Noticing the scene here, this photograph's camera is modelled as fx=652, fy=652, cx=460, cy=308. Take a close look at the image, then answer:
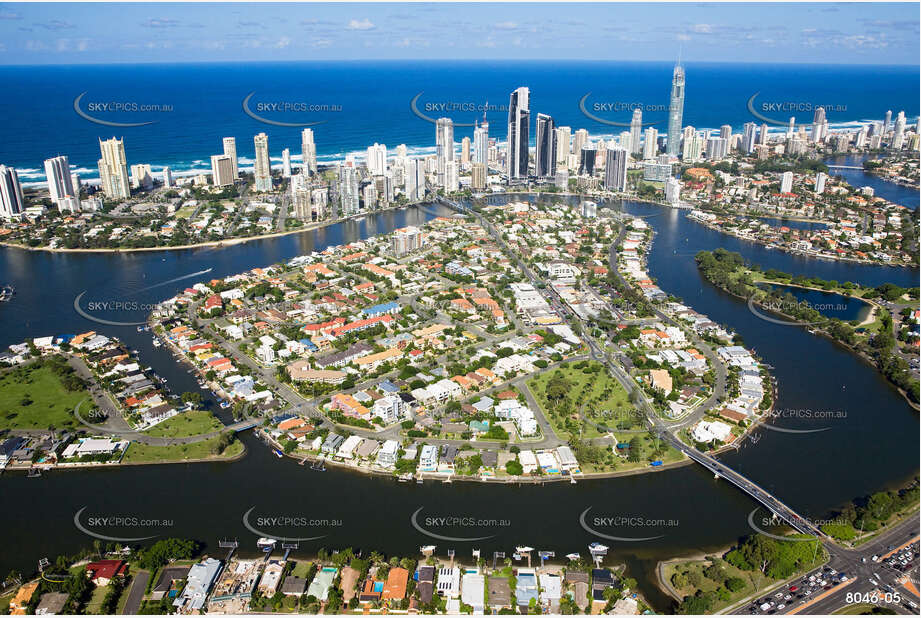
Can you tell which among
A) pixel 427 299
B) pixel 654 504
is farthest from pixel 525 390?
pixel 427 299

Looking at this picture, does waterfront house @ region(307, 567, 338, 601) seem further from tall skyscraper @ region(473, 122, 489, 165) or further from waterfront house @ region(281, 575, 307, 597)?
tall skyscraper @ region(473, 122, 489, 165)

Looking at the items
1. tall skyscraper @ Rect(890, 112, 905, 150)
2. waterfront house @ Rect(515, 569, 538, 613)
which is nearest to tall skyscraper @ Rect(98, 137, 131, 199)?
waterfront house @ Rect(515, 569, 538, 613)

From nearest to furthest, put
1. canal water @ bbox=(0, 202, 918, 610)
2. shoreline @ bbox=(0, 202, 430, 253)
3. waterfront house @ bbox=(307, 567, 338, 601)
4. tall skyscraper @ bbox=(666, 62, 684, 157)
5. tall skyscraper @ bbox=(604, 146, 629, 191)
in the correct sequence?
waterfront house @ bbox=(307, 567, 338, 601), canal water @ bbox=(0, 202, 918, 610), shoreline @ bbox=(0, 202, 430, 253), tall skyscraper @ bbox=(604, 146, 629, 191), tall skyscraper @ bbox=(666, 62, 684, 157)

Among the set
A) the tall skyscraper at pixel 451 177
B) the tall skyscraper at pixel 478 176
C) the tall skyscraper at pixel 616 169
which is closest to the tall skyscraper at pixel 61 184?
the tall skyscraper at pixel 451 177

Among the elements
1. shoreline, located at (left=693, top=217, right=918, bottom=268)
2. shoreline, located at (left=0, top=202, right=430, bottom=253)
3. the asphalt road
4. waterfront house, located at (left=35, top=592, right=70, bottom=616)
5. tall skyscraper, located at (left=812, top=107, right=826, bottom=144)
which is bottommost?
the asphalt road

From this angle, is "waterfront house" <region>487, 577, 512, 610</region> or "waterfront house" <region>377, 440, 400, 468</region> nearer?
"waterfront house" <region>487, 577, 512, 610</region>

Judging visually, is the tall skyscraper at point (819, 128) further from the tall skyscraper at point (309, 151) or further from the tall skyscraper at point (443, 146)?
the tall skyscraper at point (309, 151)
